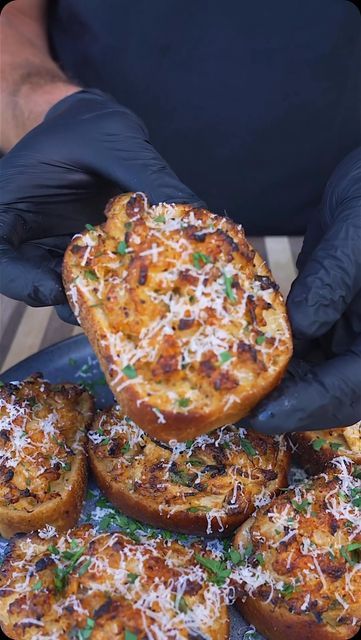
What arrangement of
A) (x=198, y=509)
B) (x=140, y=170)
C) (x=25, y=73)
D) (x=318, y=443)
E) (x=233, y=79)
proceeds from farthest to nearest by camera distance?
A: (x=233, y=79) < (x=25, y=73) < (x=318, y=443) < (x=140, y=170) < (x=198, y=509)

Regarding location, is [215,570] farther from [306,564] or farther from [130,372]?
[130,372]

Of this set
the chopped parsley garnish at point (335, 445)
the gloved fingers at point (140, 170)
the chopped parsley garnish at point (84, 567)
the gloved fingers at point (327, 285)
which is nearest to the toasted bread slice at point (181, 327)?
the gloved fingers at point (327, 285)

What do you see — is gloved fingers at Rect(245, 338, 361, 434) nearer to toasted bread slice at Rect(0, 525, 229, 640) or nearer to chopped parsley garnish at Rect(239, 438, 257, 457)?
chopped parsley garnish at Rect(239, 438, 257, 457)

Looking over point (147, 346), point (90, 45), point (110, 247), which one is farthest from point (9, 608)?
point (90, 45)

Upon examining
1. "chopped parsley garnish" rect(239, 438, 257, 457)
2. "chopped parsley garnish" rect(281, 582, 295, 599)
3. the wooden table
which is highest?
"chopped parsley garnish" rect(239, 438, 257, 457)

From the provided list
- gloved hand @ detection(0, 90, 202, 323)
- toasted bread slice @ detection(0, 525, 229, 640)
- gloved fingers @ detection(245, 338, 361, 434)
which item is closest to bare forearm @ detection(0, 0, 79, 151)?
gloved hand @ detection(0, 90, 202, 323)

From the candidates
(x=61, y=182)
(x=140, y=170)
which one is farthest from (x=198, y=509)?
(x=61, y=182)
